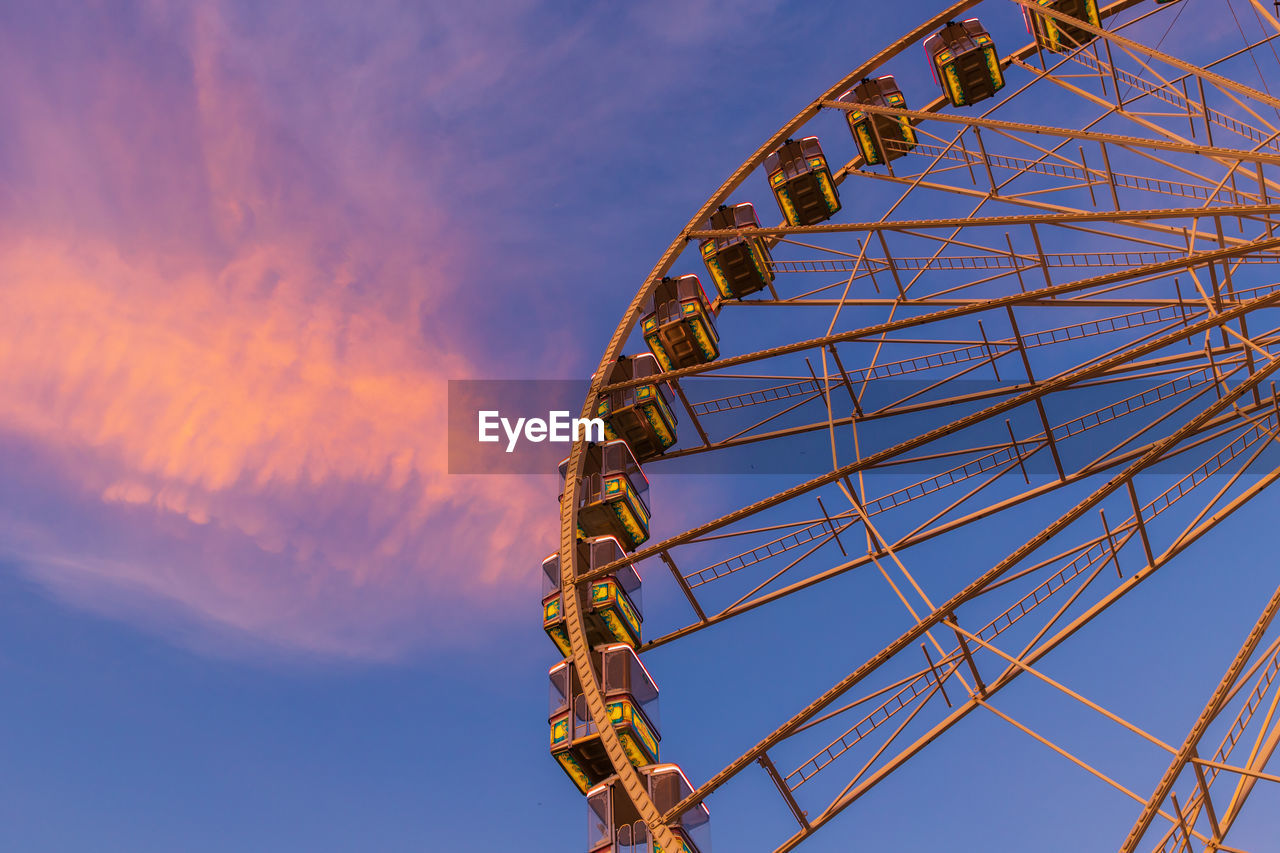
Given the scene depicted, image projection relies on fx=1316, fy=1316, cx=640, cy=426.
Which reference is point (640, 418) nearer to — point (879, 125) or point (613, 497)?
point (613, 497)

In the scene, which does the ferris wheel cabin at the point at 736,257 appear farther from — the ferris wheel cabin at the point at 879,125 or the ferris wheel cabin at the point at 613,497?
the ferris wheel cabin at the point at 613,497

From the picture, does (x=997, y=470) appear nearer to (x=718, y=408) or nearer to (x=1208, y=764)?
(x=718, y=408)

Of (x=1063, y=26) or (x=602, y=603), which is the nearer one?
(x=602, y=603)

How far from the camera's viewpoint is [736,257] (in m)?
22.2

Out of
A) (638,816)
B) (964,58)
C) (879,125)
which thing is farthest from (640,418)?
(964,58)

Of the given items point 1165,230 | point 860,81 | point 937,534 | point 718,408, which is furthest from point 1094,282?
point 860,81

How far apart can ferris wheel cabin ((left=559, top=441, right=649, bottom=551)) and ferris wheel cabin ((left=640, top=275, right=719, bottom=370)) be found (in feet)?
7.25

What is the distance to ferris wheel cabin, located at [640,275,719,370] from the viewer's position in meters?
21.2

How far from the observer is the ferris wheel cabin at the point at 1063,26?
2333 centimetres

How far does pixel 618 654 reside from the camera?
54.5 ft

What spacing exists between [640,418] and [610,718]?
5685mm

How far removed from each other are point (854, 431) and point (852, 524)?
1.62 metres

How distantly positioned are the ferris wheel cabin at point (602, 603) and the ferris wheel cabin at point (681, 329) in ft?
13.6

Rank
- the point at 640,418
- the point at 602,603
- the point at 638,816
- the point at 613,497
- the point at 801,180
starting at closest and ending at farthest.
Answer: the point at 638,816
the point at 602,603
the point at 613,497
the point at 640,418
the point at 801,180
